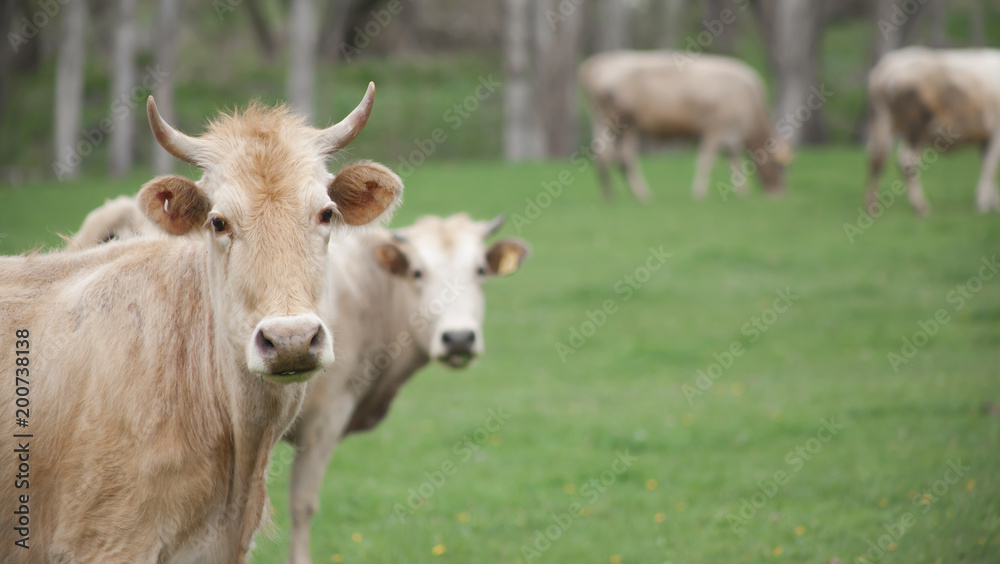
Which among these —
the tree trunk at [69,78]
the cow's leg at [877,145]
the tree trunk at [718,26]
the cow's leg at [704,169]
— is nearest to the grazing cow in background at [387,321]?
A: the cow's leg at [877,145]

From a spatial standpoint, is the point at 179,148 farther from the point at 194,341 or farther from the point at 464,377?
the point at 464,377

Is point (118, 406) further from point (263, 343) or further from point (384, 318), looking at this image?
point (384, 318)

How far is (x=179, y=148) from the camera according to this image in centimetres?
345

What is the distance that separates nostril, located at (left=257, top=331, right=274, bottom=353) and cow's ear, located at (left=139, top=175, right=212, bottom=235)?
27.3 inches

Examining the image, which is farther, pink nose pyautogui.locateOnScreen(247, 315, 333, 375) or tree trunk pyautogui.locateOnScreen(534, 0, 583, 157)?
tree trunk pyautogui.locateOnScreen(534, 0, 583, 157)

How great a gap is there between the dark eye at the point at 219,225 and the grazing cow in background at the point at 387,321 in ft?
6.58

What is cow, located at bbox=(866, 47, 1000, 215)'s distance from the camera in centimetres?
1428

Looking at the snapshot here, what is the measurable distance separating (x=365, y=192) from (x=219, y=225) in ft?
2.18

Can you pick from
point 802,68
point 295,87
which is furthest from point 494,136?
point 802,68

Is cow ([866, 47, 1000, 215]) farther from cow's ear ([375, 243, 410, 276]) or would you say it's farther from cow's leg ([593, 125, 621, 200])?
cow's ear ([375, 243, 410, 276])

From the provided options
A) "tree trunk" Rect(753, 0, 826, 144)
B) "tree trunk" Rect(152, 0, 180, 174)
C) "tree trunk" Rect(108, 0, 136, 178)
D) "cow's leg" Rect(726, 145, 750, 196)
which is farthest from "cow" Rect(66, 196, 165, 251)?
"tree trunk" Rect(753, 0, 826, 144)

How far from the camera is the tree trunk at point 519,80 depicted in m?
24.2

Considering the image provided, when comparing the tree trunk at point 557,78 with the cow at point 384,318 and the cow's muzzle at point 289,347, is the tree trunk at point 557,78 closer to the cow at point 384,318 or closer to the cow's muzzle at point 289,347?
the cow at point 384,318

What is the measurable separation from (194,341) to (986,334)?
931cm
